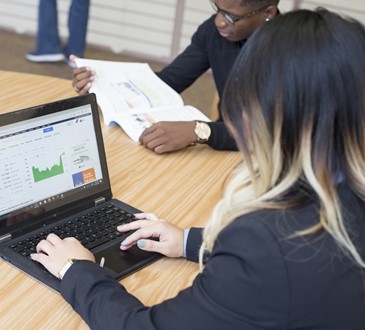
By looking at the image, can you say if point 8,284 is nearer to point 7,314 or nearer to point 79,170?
point 7,314

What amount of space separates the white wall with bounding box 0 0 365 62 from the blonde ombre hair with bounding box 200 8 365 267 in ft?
11.2

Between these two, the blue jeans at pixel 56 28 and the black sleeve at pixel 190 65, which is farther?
the blue jeans at pixel 56 28

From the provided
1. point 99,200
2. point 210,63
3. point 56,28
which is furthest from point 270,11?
point 56,28

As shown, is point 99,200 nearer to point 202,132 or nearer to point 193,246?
point 193,246

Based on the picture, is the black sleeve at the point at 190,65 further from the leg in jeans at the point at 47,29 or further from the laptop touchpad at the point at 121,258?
the leg in jeans at the point at 47,29

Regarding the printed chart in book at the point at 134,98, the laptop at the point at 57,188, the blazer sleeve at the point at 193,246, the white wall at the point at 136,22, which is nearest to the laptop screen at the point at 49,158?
the laptop at the point at 57,188

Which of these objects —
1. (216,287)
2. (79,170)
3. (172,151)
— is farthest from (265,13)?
(216,287)

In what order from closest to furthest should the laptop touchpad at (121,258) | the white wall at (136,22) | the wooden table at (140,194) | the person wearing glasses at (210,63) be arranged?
the wooden table at (140,194) < the laptop touchpad at (121,258) < the person wearing glasses at (210,63) < the white wall at (136,22)

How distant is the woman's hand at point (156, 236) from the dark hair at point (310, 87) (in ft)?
1.28

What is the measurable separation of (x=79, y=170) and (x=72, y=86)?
72cm

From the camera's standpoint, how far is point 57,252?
1036mm

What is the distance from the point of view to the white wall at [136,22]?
164 inches

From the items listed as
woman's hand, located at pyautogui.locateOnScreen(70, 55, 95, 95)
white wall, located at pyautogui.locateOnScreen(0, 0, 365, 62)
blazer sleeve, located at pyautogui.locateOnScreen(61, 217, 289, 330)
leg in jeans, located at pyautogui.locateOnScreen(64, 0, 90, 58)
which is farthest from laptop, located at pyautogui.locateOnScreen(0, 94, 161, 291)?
white wall, located at pyautogui.locateOnScreen(0, 0, 365, 62)

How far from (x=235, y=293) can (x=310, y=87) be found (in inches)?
11.3
